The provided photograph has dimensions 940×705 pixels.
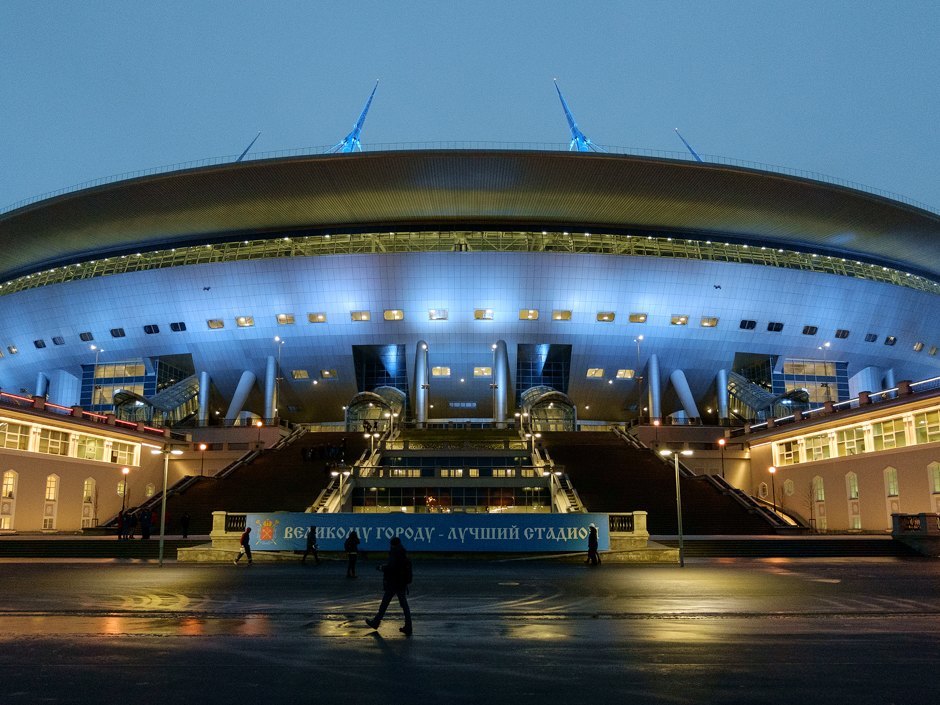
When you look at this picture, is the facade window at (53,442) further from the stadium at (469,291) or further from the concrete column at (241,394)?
the concrete column at (241,394)

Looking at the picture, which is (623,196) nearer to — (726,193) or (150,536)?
(726,193)

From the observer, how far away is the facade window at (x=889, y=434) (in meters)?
39.7

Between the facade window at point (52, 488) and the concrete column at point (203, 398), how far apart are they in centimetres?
2261

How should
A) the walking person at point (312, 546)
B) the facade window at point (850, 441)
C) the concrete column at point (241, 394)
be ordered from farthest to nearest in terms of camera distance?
the concrete column at point (241, 394) → the facade window at point (850, 441) → the walking person at point (312, 546)

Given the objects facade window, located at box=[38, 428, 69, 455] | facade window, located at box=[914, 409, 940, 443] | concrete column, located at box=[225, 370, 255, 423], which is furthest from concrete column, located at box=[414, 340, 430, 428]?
facade window, located at box=[914, 409, 940, 443]

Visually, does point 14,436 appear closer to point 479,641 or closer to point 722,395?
point 479,641

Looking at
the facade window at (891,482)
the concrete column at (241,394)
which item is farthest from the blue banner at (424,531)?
the concrete column at (241,394)

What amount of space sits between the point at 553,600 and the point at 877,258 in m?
61.3

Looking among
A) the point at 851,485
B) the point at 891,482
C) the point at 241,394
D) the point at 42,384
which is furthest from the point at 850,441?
the point at 42,384

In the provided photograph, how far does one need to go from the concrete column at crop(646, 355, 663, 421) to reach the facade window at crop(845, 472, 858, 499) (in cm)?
2196

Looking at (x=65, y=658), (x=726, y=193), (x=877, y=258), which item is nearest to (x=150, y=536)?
(x=65, y=658)

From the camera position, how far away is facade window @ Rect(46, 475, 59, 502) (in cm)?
4358

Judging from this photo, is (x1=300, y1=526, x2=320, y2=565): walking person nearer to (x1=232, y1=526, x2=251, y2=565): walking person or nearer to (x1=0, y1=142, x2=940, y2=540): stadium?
(x1=232, y1=526, x2=251, y2=565): walking person

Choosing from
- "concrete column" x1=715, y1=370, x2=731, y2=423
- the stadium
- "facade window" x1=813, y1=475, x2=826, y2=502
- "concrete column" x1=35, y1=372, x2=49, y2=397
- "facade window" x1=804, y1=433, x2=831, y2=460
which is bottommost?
"facade window" x1=813, y1=475, x2=826, y2=502
